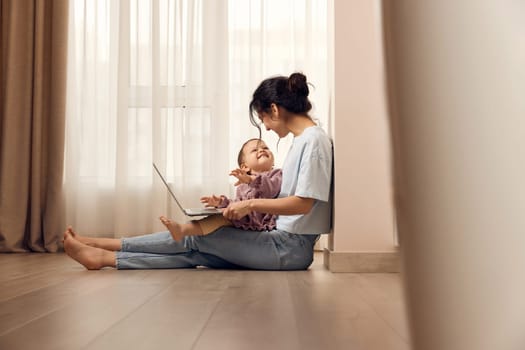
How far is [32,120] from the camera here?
393 cm

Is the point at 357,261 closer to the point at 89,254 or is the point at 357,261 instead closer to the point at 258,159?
the point at 258,159

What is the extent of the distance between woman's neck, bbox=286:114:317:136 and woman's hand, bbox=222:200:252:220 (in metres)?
0.42

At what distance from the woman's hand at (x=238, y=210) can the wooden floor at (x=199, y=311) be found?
0.72ft

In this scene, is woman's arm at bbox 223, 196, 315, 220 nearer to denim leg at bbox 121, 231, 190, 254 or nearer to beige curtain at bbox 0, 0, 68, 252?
denim leg at bbox 121, 231, 190, 254

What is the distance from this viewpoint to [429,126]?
0.36 feet

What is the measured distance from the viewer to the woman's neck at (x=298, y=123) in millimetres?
2576

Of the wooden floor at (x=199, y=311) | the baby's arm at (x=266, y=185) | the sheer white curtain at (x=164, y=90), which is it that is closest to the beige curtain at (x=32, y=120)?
the sheer white curtain at (x=164, y=90)

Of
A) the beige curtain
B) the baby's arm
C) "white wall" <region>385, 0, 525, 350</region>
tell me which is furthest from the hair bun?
"white wall" <region>385, 0, 525, 350</region>

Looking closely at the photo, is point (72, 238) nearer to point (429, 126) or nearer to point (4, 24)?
point (4, 24)

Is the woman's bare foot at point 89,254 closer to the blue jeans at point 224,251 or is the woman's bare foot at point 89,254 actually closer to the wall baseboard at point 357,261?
the blue jeans at point 224,251

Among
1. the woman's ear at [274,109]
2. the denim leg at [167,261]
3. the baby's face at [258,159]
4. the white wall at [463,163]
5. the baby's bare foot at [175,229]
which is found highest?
the woman's ear at [274,109]

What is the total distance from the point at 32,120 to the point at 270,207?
223cm

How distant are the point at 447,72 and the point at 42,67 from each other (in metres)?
4.12

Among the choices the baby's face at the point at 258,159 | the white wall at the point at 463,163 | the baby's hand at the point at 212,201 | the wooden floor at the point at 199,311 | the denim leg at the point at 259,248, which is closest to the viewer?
the white wall at the point at 463,163
